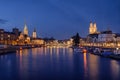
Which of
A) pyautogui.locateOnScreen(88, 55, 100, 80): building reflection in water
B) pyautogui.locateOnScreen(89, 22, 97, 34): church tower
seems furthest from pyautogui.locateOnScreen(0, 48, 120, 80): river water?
pyautogui.locateOnScreen(89, 22, 97, 34): church tower

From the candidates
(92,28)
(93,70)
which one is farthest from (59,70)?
(92,28)

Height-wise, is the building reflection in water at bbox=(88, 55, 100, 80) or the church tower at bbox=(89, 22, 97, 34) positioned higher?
the church tower at bbox=(89, 22, 97, 34)

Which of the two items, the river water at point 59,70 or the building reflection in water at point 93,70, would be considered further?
the building reflection in water at point 93,70

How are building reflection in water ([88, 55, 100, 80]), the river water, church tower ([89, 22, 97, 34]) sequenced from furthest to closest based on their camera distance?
church tower ([89, 22, 97, 34]), building reflection in water ([88, 55, 100, 80]), the river water

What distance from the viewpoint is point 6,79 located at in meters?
22.5

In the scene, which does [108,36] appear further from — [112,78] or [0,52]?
[112,78]

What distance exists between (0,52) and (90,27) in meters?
117

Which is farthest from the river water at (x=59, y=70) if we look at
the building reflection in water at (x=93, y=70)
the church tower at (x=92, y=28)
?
the church tower at (x=92, y=28)

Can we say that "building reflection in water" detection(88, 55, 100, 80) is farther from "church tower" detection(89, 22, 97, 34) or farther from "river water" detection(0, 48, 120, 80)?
"church tower" detection(89, 22, 97, 34)

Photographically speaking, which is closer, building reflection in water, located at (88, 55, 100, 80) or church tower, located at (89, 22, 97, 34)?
building reflection in water, located at (88, 55, 100, 80)

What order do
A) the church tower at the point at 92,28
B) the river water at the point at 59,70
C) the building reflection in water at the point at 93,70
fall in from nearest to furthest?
the river water at the point at 59,70, the building reflection in water at the point at 93,70, the church tower at the point at 92,28

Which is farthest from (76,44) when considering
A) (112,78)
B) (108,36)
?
(112,78)

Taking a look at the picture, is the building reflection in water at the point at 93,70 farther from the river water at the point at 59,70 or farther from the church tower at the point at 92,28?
the church tower at the point at 92,28

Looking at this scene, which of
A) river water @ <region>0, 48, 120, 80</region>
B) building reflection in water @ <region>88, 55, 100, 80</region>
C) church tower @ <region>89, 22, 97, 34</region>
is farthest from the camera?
church tower @ <region>89, 22, 97, 34</region>
